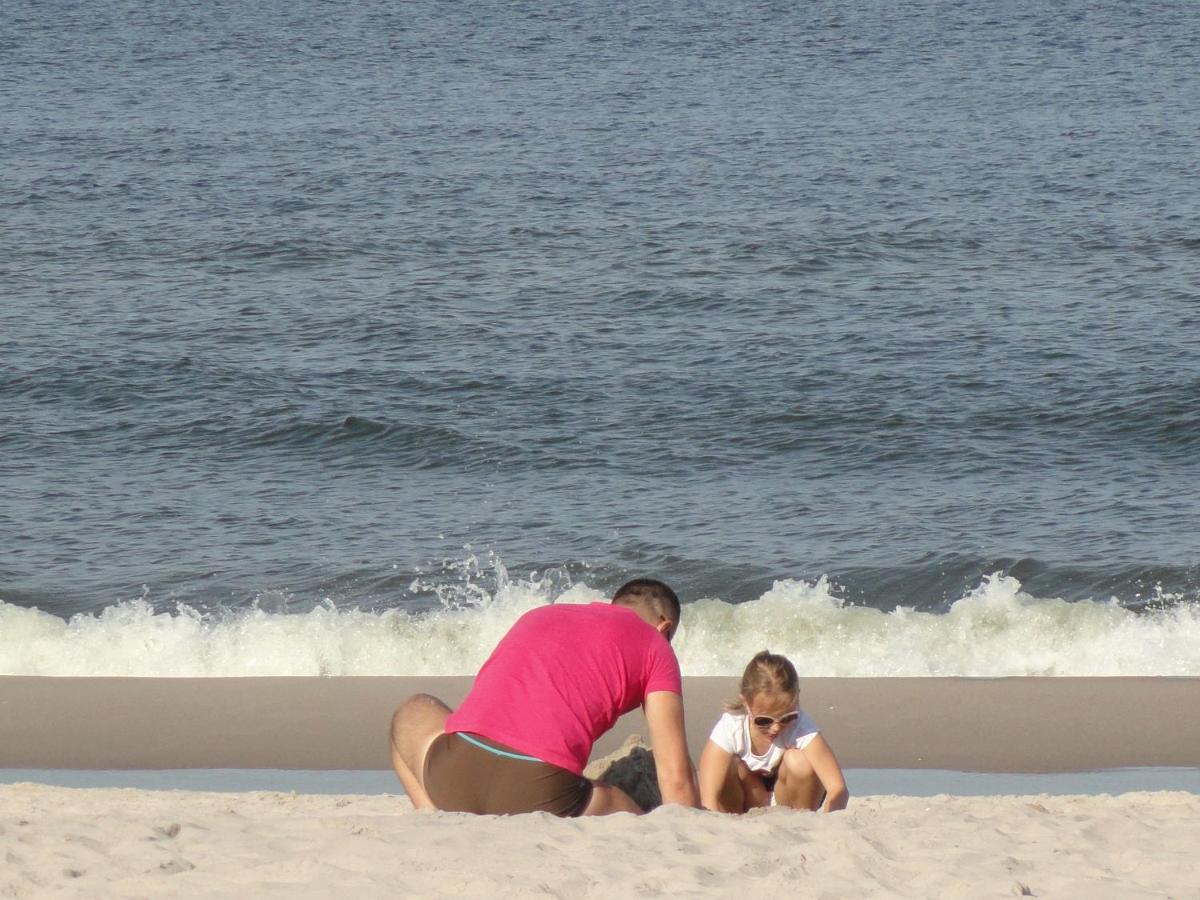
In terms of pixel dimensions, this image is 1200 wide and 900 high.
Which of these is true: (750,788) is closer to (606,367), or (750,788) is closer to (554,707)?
(554,707)

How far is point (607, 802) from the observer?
4.89m

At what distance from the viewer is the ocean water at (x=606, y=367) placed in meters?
10.5

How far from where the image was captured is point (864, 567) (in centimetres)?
1100

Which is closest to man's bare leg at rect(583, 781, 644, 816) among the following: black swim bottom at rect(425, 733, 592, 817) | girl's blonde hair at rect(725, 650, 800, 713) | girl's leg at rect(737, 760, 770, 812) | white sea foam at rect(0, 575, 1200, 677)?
black swim bottom at rect(425, 733, 592, 817)

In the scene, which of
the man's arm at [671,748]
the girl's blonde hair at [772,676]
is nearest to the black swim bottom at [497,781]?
the man's arm at [671,748]

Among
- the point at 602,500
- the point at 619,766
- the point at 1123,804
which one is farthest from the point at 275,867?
the point at 602,500

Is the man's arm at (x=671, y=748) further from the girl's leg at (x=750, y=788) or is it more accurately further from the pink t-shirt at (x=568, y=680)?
the girl's leg at (x=750, y=788)

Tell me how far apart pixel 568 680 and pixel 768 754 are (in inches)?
42.5

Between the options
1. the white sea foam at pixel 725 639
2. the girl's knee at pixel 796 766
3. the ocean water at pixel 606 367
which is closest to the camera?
the girl's knee at pixel 796 766

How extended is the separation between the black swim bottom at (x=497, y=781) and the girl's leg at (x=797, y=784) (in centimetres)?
85

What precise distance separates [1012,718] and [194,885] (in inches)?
197

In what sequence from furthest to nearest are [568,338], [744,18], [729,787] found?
[744,18], [568,338], [729,787]

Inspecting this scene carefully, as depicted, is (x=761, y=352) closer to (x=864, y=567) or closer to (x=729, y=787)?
(x=864, y=567)

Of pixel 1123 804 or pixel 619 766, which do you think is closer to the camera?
pixel 619 766
